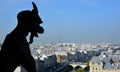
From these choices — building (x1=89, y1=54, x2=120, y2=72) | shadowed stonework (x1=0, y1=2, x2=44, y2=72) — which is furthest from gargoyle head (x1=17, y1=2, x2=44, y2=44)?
building (x1=89, y1=54, x2=120, y2=72)

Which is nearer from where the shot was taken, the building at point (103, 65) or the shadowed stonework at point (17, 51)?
the shadowed stonework at point (17, 51)

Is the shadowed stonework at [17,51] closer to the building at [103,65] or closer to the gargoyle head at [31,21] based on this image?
the gargoyle head at [31,21]

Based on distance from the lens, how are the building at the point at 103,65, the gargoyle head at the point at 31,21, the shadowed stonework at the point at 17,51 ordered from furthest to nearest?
the building at the point at 103,65, the gargoyle head at the point at 31,21, the shadowed stonework at the point at 17,51

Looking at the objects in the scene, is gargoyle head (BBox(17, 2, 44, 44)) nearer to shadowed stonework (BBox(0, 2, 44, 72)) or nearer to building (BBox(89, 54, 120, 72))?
shadowed stonework (BBox(0, 2, 44, 72))

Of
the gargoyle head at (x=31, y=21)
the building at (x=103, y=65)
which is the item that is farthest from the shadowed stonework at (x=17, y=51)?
the building at (x=103, y=65)

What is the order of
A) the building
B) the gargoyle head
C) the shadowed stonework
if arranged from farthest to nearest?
the building → the gargoyle head → the shadowed stonework

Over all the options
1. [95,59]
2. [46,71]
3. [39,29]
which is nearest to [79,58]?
[46,71]

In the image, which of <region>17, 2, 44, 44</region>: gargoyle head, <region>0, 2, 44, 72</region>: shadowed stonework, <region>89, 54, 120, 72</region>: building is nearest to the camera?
<region>0, 2, 44, 72</region>: shadowed stonework

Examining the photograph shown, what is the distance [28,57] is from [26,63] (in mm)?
46

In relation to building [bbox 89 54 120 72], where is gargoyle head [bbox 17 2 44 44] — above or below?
above

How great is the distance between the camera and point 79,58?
6631cm

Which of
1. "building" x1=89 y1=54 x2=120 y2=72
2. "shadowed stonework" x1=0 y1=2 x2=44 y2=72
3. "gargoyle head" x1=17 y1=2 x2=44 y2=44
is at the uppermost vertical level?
"gargoyle head" x1=17 y1=2 x2=44 y2=44

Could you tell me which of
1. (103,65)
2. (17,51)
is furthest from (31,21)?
(103,65)

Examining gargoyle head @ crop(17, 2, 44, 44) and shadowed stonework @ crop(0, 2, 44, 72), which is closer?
shadowed stonework @ crop(0, 2, 44, 72)
